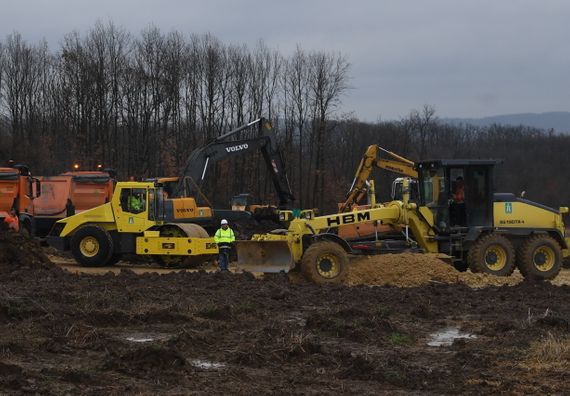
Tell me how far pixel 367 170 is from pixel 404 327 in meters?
18.8

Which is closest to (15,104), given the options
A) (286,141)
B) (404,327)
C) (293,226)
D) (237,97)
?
A: (237,97)

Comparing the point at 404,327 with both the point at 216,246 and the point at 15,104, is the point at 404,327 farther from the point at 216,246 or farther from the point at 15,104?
the point at 15,104

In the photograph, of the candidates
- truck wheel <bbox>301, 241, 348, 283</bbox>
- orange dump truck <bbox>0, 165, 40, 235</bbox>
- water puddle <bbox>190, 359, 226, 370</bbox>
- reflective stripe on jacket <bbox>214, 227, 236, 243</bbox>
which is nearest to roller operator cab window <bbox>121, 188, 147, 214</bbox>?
orange dump truck <bbox>0, 165, 40, 235</bbox>

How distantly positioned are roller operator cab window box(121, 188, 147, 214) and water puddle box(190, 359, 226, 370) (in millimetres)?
14872

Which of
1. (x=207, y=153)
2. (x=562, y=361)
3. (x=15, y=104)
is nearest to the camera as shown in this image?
(x=562, y=361)

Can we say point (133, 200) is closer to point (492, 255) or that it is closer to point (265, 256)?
point (265, 256)

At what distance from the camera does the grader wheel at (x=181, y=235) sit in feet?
77.1

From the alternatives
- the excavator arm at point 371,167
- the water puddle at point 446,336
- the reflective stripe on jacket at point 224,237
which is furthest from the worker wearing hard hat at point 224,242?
the water puddle at point 446,336

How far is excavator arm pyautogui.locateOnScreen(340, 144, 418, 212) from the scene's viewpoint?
94.4ft

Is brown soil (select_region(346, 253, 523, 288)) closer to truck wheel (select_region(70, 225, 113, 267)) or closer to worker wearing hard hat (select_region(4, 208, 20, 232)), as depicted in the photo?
truck wheel (select_region(70, 225, 113, 267))

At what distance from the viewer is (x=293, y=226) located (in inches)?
739

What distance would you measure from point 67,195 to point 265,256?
12920 mm

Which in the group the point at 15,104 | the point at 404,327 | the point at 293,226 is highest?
the point at 15,104

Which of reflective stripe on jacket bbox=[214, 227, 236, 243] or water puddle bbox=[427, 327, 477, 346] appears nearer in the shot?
water puddle bbox=[427, 327, 477, 346]
